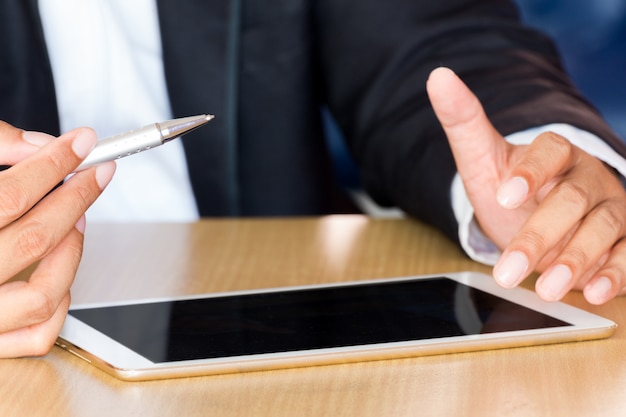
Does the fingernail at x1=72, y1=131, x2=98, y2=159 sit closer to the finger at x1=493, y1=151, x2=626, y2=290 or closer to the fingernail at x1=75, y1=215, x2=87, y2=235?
the fingernail at x1=75, y1=215, x2=87, y2=235

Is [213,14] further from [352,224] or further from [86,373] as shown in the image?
[86,373]

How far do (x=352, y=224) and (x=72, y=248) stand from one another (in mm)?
332

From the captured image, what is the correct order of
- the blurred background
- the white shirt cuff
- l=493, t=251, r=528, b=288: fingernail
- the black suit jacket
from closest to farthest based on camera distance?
l=493, t=251, r=528, b=288: fingernail
the white shirt cuff
the black suit jacket
the blurred background

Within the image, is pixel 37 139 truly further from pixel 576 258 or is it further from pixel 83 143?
pixel 576 258

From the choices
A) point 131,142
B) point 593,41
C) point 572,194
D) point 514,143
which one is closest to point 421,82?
point 514,143

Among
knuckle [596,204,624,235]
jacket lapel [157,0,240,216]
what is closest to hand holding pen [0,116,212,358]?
knuckle [596,204,624,235]

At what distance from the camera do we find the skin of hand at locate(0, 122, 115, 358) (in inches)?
18.1

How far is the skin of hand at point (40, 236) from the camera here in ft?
1.50

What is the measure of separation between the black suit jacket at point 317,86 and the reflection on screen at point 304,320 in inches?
7.5

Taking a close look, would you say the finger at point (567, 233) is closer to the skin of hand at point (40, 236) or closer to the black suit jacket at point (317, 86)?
the black suit jacket at point (317, 86)

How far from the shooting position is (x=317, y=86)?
110 cm

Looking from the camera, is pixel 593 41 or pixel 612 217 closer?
pixel 612 217

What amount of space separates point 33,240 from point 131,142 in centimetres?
8

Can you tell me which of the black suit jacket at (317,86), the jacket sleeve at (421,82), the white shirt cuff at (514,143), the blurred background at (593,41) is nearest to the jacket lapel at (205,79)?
the black suit jacket at (317,86)
